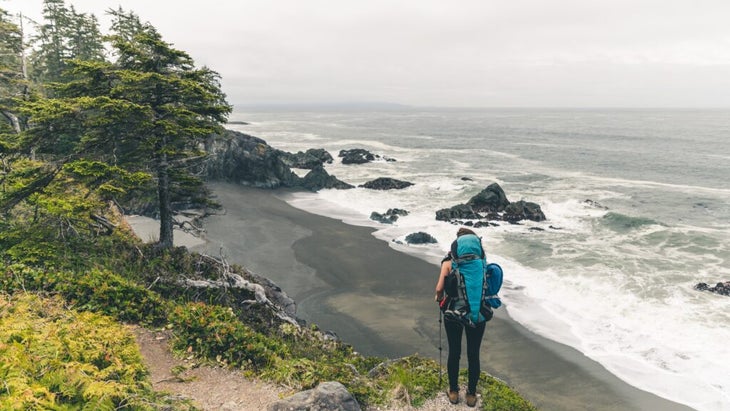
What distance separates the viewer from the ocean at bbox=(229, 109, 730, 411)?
41.8 ft

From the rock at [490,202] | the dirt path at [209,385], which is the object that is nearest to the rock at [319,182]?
the rock at [490,202]

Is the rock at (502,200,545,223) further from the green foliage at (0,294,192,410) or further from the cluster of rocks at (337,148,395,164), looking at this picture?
the cluster of rocks at (337,148,395,164)

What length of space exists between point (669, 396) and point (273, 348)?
11.1m

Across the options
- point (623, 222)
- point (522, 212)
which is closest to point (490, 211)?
point (522, 212)

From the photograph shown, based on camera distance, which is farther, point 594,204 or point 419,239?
point 594,204

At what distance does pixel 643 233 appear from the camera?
1035 inches

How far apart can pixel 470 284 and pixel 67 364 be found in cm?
538

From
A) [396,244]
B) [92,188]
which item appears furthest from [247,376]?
[396,244]

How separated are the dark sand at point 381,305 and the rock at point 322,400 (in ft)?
21.7

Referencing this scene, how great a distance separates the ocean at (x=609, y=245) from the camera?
12.7 metres

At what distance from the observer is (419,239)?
78.2ft

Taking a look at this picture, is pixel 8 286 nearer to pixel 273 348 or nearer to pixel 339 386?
pixel 273 348

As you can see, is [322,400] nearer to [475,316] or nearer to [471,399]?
[471,399]

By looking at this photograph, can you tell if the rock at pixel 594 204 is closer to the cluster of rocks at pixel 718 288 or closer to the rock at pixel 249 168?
the cluster of rocks at pixel 718 288
